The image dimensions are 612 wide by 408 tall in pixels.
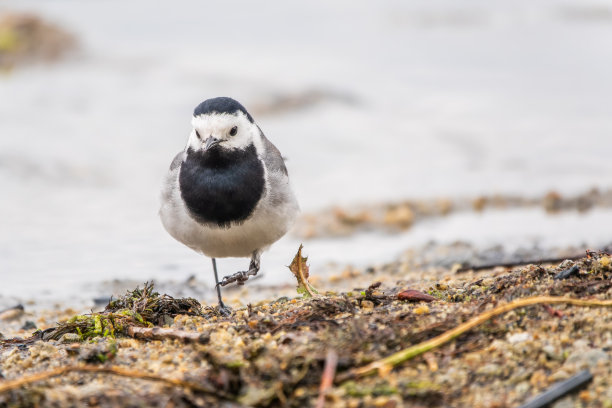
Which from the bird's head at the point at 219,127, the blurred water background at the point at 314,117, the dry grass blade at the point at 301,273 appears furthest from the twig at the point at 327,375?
the blurred water background at the point at 314,117

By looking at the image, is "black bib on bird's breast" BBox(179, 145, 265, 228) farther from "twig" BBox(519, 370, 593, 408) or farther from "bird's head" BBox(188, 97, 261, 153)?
"twig" BBox(519, 370, 593, 408)

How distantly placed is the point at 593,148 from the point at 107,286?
6.93m

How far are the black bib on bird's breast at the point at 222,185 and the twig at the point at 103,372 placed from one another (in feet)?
5.68

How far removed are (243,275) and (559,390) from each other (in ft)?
8.81

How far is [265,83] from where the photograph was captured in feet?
48.9

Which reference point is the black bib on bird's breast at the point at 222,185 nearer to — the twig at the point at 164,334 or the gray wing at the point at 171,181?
the gray wing at the point at 171,181

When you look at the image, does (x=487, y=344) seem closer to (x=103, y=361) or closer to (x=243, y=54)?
(x=103, y=361)

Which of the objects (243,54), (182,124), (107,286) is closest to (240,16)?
(243,54)

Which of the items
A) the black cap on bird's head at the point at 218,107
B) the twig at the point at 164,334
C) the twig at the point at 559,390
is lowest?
the twig at the point at 559,390

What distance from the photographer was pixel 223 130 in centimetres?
507

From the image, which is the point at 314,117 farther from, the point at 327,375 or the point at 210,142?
the point at 327,375

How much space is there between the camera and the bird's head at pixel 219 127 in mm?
5055

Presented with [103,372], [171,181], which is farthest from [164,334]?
[171,181]

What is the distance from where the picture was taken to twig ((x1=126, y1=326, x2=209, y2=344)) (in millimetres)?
3490
